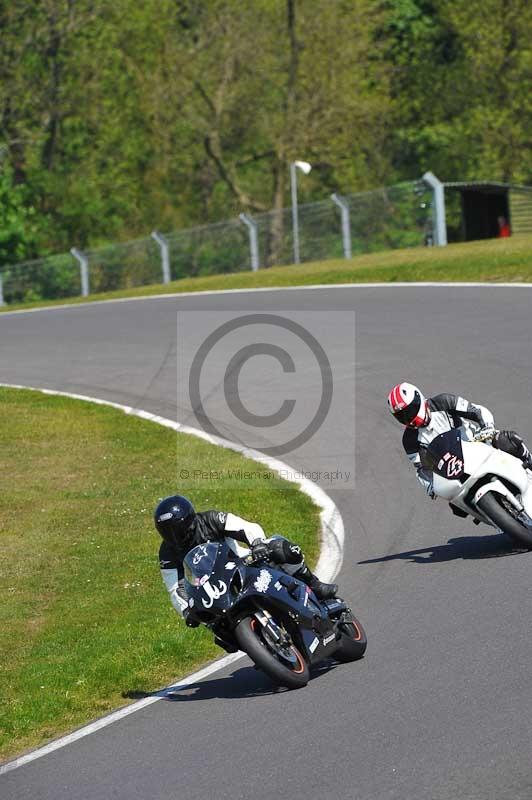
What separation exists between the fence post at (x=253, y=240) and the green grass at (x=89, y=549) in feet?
51.0

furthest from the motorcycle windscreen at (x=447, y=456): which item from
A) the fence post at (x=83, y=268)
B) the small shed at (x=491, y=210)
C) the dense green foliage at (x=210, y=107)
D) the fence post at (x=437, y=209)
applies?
the dense green foliage at (x=210, y=107)

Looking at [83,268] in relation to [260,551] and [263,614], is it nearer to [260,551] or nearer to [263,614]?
[260,551]

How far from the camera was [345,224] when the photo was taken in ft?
118

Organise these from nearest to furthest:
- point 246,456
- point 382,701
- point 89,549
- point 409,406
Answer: point 382,701 < point 409,406 < point 89,549 < point 246,456

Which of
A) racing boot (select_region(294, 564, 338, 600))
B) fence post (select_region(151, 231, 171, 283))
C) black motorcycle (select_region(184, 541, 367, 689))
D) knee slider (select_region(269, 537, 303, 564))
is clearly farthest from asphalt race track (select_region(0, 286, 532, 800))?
fence post (select_region(151, 231, 171, 283))

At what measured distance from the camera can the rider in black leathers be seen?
29.9 feet

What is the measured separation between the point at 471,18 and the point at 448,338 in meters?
36.2

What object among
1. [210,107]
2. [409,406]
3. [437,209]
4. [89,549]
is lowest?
[89,549]

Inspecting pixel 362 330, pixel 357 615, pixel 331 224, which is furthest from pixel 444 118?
pixel 357 615

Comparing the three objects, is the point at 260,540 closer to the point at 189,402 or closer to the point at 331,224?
the point at 189,402

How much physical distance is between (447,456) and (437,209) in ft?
79.2

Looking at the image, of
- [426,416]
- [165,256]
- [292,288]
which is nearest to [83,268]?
[165,256]

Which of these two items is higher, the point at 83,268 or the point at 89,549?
the point at 83,268

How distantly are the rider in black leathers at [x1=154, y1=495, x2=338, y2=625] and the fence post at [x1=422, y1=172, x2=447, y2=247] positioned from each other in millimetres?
26066
